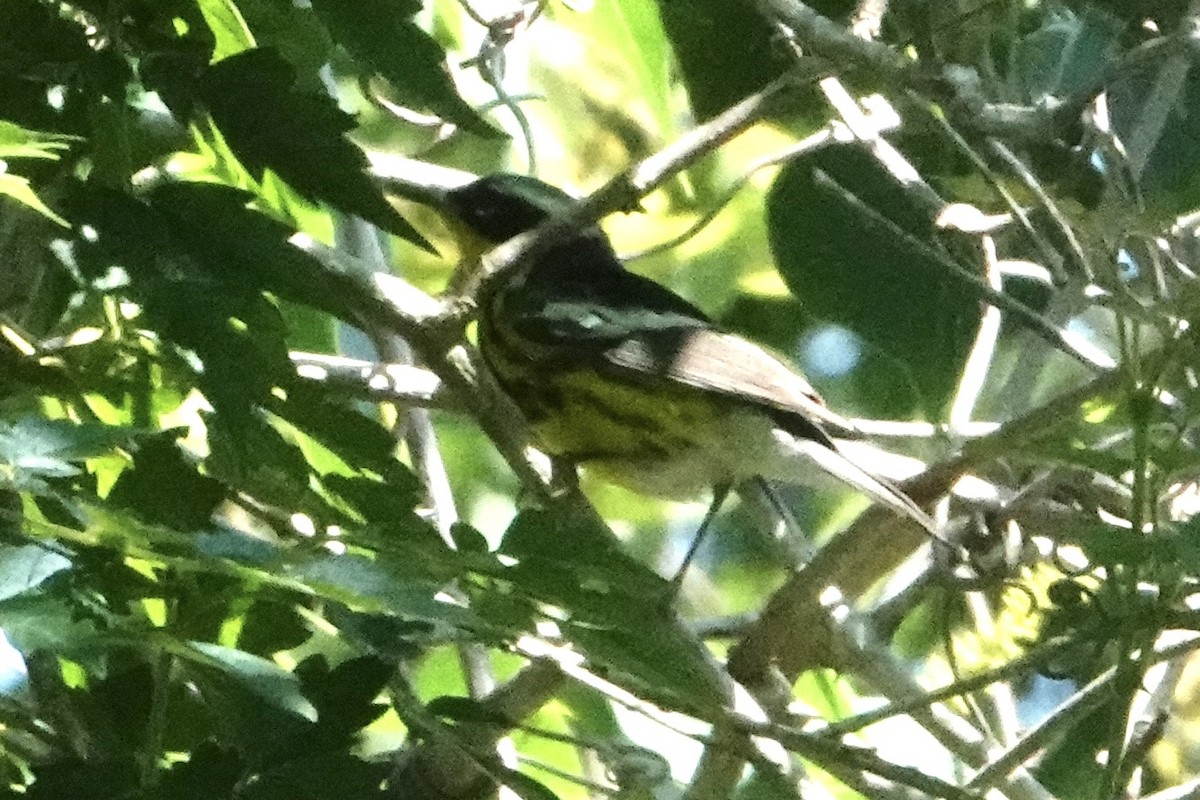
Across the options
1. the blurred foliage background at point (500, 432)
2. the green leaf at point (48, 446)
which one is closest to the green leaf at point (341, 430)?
the blurred foliage background at point (500, 432)

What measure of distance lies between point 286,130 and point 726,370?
2.23 ft

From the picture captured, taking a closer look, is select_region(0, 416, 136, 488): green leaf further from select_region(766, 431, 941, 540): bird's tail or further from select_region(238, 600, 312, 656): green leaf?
select_region(766, 431, 941, 540): bird's tail

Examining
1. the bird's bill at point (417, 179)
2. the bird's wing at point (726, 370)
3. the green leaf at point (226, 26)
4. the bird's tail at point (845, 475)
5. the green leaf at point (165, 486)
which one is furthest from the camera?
the bird's wing at point (726, 370)

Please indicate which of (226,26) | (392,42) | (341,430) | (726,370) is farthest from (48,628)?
(726,370)

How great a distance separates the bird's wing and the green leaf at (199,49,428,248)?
0.61 metres

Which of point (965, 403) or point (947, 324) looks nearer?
point (965, 403)

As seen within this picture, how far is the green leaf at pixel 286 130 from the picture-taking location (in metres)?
0.62

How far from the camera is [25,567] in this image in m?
0.50

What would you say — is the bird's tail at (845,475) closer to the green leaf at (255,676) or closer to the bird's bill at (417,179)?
the bird's bill at (417,179)

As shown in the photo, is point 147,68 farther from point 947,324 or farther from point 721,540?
point 721,540

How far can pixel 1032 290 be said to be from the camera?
4.25ft

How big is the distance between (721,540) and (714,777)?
42.4 inches

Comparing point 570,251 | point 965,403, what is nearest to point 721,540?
point 570,251

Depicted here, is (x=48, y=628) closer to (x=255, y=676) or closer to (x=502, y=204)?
(x=255, y=676)
